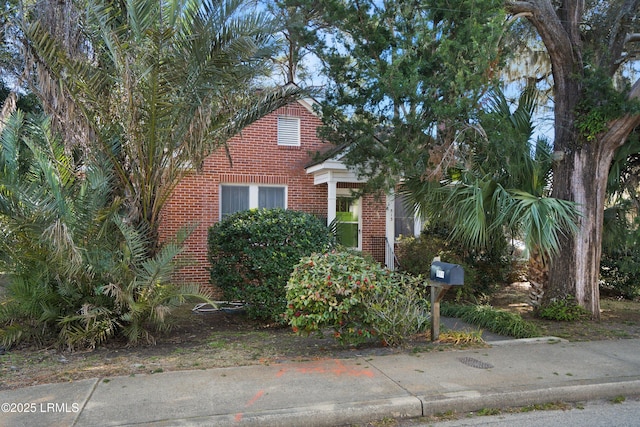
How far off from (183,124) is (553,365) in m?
5.88

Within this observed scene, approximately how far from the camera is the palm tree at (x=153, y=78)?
6.45 metres

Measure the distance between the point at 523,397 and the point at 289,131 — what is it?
30.7 ft

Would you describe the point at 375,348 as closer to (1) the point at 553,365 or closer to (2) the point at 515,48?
(1) the point at 553,365

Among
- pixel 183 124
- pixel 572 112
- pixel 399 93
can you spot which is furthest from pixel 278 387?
pixel 572 112

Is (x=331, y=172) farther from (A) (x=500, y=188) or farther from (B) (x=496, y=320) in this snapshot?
(B) (x=496, y=320)

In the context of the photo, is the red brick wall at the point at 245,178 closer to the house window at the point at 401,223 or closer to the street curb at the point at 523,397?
the house window at the point at 401,223

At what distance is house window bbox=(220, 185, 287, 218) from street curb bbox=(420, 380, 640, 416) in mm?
8235

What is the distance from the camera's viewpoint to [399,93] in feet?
24.4

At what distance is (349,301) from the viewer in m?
6.01

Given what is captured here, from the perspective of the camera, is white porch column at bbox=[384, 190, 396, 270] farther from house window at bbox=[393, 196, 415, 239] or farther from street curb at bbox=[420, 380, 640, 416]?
street curb at bbox=[420, 380, 640, 416]

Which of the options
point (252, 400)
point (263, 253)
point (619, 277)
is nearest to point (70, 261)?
point (263, 253)

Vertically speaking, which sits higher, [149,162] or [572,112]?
[572,112]

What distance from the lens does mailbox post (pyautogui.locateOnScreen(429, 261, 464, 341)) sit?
6.44 m

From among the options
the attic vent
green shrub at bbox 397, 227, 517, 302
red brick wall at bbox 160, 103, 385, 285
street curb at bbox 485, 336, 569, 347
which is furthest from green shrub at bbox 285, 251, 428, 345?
the attic vent
